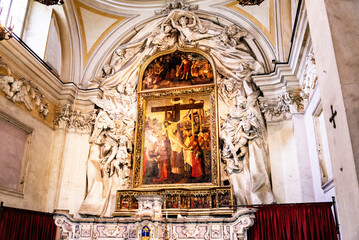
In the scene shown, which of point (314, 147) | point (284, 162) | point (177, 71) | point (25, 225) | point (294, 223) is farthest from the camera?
point (177, 71)

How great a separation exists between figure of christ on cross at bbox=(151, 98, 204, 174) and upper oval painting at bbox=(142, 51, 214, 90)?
64cm

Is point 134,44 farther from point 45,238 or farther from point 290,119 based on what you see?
point 45,238

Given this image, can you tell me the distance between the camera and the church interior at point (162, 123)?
6.80 metres

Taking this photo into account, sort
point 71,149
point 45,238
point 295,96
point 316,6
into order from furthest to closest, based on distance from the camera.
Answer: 1. point 71,149
2. point 295,96
3. point 45,238
4. point 316,6

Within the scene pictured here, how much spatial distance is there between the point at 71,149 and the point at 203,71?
4.20 m

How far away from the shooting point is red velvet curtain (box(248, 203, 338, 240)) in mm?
6117

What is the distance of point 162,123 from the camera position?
370 inches

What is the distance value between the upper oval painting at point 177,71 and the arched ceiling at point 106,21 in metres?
1.37

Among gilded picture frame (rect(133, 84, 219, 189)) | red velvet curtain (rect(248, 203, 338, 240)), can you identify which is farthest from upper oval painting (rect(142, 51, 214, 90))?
red velvet curtain (rect(248, 203, 338, 240))

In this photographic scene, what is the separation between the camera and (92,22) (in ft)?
34.6

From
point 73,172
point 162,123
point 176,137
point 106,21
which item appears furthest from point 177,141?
point 106,21

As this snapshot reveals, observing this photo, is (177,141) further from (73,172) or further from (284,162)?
(73,172)

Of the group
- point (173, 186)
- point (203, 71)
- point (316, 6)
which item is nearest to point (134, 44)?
point (203, 71)

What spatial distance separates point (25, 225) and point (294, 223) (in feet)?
17.3
